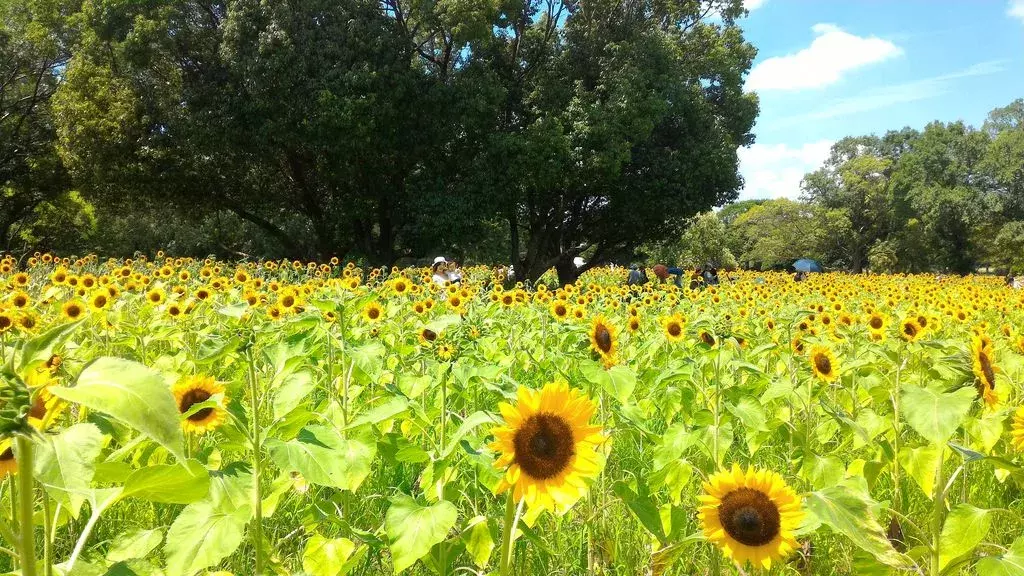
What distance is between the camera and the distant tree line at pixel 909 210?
3438 cm

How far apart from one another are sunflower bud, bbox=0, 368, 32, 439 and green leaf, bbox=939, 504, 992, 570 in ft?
5.38

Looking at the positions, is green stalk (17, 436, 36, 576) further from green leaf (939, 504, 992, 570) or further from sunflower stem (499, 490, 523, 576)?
green leaf (939, 504, 992, 570)

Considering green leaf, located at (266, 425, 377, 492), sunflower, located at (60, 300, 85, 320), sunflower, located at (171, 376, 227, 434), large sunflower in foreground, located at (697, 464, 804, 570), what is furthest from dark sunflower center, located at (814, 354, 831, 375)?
sunflower, located at (60, 300, 85, 320)

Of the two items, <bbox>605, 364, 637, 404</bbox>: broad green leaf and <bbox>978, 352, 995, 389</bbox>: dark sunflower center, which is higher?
<bbox>605, 364, 637, 404</bbox>: broad green leaf

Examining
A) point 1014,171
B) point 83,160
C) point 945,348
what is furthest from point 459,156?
point 1014,171

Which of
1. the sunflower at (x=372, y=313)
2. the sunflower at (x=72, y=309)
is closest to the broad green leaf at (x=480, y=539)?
the sunflower at (x=372, y=313)

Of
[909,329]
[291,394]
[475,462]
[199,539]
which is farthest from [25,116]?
[909,329]

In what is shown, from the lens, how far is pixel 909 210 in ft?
124

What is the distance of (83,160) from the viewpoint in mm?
14828

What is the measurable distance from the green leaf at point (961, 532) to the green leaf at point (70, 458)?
→ 158 cm

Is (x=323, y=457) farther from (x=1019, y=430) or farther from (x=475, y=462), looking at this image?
(x=1019, y=430)

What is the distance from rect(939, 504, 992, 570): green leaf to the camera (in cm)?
129

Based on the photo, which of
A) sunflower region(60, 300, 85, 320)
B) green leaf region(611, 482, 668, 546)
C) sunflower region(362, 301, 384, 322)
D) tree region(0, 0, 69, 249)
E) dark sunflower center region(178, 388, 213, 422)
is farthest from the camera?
tree region(0, 0, 69, 249)

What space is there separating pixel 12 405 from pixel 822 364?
2.65 metres
